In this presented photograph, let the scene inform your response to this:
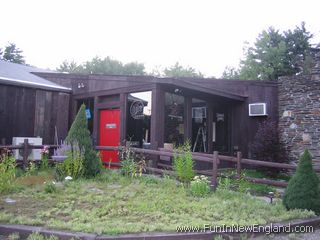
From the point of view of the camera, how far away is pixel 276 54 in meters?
25.0

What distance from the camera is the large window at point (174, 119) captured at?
1093 cm

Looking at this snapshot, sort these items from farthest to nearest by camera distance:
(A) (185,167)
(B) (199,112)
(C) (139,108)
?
(B) (199,112) → (C) (139,108) → (A) (185,167)

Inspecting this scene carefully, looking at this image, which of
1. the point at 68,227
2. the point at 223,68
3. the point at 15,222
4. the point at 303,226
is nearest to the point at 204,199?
the point at 303,226

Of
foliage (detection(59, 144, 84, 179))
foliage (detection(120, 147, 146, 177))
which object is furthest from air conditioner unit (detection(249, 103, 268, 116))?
foliage (detection(59, 144, 84, 179))

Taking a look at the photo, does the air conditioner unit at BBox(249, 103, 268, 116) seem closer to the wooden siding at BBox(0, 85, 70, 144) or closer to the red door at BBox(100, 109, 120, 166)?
the red door at BBox(100, 109, 120, 166)

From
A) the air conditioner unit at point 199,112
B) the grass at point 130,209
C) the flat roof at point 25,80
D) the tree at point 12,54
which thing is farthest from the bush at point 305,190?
the tree at point 12,54

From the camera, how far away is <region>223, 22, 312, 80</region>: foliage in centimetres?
2489

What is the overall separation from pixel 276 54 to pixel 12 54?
89.3ft

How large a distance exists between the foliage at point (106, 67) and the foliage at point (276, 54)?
36.8 ft

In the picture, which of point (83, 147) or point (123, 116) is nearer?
point (83, 147)

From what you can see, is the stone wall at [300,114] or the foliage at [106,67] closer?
the stone wall at [300,114]

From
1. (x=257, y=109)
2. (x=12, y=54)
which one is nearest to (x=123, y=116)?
(x=257, y=109)

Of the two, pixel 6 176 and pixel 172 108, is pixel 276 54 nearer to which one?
pixel 172 108

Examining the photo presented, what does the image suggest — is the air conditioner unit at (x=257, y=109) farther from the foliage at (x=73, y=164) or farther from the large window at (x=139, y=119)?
the foliage at (x=73, y=164)
